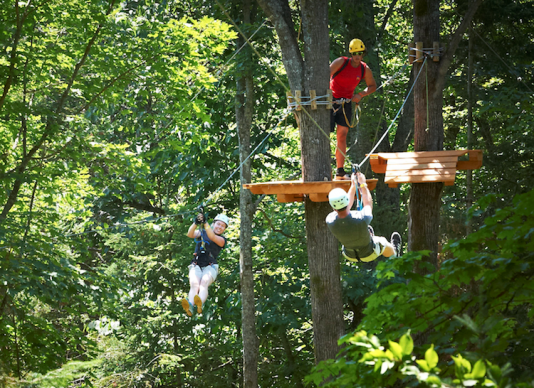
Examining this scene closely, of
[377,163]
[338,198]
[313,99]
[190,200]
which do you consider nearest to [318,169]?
[377,163]

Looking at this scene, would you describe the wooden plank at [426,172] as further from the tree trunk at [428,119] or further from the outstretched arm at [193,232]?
the outstretched arm at [193,232]

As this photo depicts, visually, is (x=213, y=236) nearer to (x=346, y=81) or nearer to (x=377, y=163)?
(x=377, y=163)

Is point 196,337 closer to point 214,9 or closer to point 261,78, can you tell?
point 261,78

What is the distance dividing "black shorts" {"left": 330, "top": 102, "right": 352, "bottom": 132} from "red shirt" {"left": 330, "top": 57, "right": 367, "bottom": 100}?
0.34ft

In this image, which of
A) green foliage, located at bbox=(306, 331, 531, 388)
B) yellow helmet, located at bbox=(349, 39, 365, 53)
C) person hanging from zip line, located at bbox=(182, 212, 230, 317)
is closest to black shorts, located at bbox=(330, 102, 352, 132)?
yellow helmet, located at bbox=(349, 39, 365, 53)

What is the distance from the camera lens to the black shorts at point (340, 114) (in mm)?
6406

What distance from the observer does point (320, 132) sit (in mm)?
6070

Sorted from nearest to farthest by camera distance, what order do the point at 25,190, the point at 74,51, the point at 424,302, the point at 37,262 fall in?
the point at 424,302 → the point at 37,262 → the point at 74,51 → the point at 25,190

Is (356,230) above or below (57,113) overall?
below

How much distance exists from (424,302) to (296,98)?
3.92m

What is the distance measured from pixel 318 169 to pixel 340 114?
31.9 inches

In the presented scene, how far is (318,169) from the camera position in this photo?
6039mm

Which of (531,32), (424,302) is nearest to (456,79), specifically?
(531,32)

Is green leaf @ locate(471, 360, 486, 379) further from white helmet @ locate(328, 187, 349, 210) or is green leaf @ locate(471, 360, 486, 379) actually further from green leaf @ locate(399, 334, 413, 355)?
white helmet @ locate(328, 187, 349, 210)
